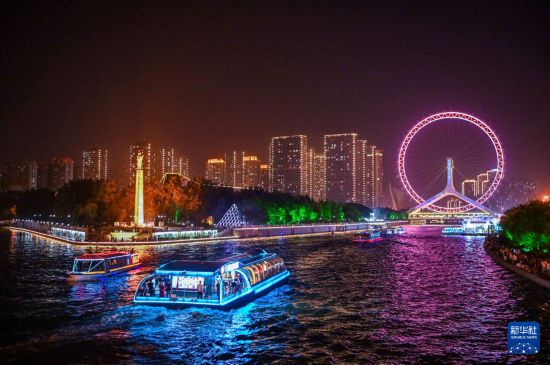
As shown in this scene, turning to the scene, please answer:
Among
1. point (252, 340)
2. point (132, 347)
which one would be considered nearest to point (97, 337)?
point (132, 347)

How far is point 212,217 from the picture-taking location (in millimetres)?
106250

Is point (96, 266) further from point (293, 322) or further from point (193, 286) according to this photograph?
point (293, 322)

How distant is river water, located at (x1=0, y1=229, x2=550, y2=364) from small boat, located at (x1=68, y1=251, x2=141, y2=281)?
1.05 m

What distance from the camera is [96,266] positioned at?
3350 centimetres

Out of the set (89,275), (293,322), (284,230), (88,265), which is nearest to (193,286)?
(293,322)

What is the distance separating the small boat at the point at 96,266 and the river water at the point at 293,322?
41.1 inches

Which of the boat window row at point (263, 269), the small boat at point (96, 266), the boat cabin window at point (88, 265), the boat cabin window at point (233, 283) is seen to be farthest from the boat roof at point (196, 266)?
the boat cabin window at point (88, 265)

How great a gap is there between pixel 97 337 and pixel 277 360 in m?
6.63

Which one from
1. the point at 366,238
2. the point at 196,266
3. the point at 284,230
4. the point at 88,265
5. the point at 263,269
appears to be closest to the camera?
the point at 196,266

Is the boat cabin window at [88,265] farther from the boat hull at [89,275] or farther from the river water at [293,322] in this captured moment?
the river water at [293,322]

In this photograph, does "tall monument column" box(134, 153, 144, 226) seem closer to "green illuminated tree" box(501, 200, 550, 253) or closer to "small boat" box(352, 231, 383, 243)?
"small boat" box(352, 231, 383, 243)

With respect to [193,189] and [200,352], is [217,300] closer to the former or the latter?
[200,352]

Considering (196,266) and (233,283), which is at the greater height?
(196,266)

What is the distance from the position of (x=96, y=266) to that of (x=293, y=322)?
16.7m
